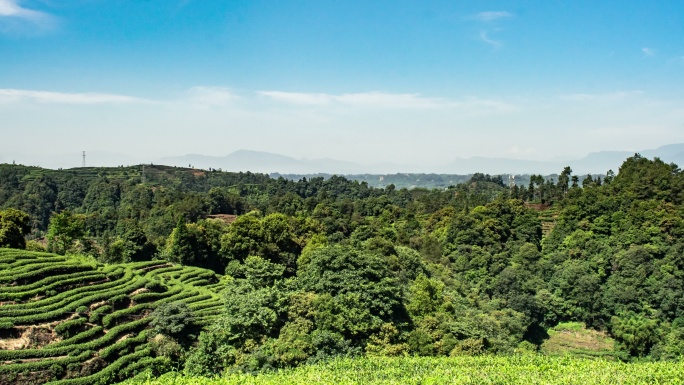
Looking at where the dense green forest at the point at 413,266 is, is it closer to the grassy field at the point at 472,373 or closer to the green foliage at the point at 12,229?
the green foliage at the point at 12,229

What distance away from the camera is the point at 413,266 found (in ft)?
143

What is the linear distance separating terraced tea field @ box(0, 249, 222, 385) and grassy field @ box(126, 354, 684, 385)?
10709mm

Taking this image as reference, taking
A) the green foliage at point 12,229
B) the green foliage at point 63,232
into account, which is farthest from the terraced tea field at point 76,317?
the green foliage at point 63,232

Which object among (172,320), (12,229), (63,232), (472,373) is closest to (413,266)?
(172,320)

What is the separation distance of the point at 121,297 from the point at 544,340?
3671cm

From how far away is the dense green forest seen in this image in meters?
24.3

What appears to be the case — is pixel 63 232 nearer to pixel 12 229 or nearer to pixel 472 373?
Result: pixel 12 229

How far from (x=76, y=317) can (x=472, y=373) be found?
23.3m

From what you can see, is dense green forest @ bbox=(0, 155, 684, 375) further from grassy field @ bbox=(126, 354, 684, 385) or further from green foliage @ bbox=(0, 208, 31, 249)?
grassy field @ bbox=(126, 354, 684, 385)

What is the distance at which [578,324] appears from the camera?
4709 cm

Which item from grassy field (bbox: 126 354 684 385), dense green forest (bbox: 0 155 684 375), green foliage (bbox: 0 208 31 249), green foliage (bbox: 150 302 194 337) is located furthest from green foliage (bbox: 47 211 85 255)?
grassy field (bbox: 126 354 684 385)

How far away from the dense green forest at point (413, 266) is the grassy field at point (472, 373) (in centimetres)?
422

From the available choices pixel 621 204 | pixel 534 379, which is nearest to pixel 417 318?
pixel 534 379

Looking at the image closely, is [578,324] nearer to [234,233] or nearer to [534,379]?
[234,233]
